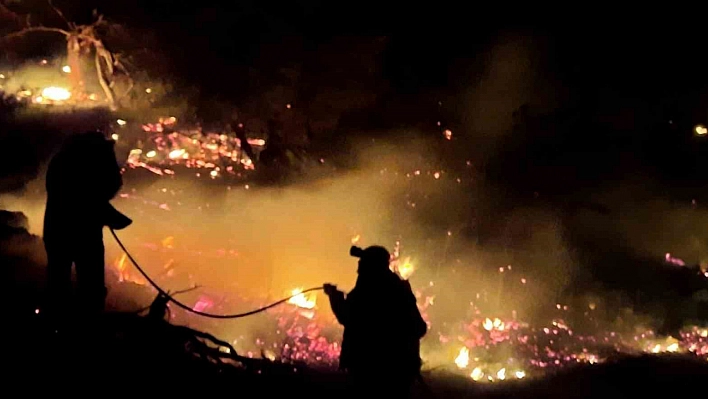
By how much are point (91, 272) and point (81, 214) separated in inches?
24.2

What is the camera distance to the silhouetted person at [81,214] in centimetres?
636

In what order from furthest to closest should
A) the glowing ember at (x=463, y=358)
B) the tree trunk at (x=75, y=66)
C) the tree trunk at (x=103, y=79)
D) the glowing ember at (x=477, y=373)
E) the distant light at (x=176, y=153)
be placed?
the tree trunk at (x=75, y=66) < the tree trunk at (x=103, y=79) < the distant light at (x=176, y=153) < the glowing ember at (x=463, y=358) < the glowing ember at (x=477, y=373)

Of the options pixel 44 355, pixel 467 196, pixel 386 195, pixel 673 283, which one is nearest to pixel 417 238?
pixel 386 195

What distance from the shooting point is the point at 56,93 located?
18312 millimetres

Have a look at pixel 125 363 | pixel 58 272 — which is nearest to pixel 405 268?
pixel 58 272

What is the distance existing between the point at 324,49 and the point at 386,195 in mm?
4089

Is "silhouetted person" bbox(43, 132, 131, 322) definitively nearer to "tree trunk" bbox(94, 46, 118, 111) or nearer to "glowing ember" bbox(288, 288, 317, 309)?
"glowing ember" bbox(288, 288, 317, 309)

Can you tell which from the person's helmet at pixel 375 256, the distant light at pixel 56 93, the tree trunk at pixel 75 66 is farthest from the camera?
the tree trunk at pixel 75 66

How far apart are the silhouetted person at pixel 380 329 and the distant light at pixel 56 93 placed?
1408 cm

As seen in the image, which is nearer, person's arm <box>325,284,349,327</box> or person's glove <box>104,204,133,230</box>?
person's arm <box>325,284,349,327</box>

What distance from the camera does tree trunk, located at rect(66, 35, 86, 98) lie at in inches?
729

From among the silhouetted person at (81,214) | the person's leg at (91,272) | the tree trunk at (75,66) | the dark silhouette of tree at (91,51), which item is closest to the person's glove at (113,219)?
the silhouetted person at (81,214)

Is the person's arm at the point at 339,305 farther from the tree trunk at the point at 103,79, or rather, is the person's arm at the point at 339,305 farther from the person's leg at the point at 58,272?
the tree trunk at the point at 103,79

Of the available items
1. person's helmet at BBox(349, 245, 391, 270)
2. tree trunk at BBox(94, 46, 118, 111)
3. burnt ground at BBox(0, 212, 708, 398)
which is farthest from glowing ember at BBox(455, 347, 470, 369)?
tree trunk at BBox(94, 46, 118, 111)
